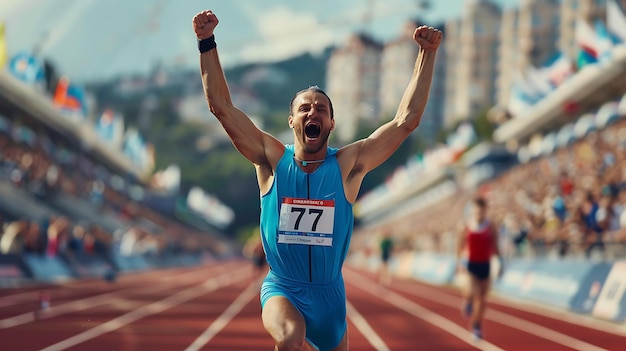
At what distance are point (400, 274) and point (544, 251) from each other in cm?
2391

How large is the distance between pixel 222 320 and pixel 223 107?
1159 centimetres

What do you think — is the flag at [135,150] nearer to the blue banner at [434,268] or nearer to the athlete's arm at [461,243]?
the blue banner at [434,268]

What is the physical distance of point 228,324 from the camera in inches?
643

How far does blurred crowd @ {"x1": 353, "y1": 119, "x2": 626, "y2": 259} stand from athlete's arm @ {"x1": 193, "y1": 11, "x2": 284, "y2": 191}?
8728 millimetres

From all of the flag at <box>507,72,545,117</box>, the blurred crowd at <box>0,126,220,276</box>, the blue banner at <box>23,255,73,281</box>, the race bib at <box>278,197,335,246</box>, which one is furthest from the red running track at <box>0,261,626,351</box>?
the flag at <box>507,72,545,117</box>

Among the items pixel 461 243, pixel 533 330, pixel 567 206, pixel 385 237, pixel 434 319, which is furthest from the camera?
pixel 385 237

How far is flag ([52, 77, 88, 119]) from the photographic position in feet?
185

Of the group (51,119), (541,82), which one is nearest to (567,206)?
(541,82)

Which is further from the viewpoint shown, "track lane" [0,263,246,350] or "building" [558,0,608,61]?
"building" [558,0,608,61]

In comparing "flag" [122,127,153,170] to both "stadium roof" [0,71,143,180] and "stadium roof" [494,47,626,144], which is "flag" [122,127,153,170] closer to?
"stadium roof" [0,71,143,180]

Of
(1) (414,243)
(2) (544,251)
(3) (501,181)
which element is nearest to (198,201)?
(3) (501,181)

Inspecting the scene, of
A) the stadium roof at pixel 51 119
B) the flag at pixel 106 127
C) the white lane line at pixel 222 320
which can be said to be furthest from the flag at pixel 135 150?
the white lane line at pixel 222 320

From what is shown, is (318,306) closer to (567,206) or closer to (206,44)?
(206,44)

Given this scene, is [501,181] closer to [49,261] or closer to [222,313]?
[49,261]
